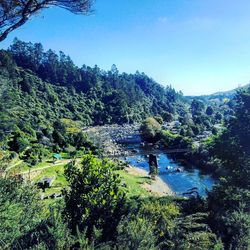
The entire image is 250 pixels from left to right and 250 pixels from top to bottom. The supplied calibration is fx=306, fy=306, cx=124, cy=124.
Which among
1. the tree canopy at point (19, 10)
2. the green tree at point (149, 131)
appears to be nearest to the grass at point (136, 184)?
the tree canopy at point (19, 10)

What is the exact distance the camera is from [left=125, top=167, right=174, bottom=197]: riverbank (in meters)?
36.7

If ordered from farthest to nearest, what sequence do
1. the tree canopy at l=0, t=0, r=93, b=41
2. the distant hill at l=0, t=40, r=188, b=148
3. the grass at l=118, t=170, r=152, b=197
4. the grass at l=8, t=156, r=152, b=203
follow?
the distant hill at l=0, t=40, r=188, b=148, the grass at l=118, t=170, r=152, b=197, the grass at l=8, t=156, r=152, b=203, the tree canopy at l=0, t=0, r=93, b=41

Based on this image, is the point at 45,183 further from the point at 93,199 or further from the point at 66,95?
the point at 66,95

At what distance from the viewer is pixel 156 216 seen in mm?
12711

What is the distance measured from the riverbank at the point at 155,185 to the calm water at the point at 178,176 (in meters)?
0.88

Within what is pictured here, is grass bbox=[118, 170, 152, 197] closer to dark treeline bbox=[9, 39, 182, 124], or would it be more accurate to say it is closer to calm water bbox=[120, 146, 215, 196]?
calm water bbox=[120, 146, 215, 196]

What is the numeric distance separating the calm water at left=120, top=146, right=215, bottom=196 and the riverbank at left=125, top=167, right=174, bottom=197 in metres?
0.88

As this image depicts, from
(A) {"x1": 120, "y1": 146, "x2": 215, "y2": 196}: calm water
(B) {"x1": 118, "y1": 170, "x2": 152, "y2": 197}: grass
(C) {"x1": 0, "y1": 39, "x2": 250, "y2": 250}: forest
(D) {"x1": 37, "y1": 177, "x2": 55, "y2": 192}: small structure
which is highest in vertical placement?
(C) {"x1": 0, "y1": 39, "x2": 250, "y2": 250}: forest

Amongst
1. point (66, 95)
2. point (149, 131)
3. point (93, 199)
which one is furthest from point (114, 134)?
point (93, 199)

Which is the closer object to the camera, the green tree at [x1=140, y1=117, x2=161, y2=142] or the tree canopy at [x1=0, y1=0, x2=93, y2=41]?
the tree canopy at [x1=0, y1=0, x2=93, y2=41]

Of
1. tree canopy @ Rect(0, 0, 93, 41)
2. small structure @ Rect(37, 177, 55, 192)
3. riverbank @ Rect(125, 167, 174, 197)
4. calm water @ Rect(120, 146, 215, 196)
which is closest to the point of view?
tree canopy @ Rect(0, 0, 93, 41)

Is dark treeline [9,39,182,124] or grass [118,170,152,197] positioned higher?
dark treeline [9,39,182,124]

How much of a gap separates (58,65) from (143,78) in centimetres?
6872

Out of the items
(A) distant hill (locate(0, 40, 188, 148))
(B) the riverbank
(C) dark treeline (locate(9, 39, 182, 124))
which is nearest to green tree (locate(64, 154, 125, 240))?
(B) the riverbank
